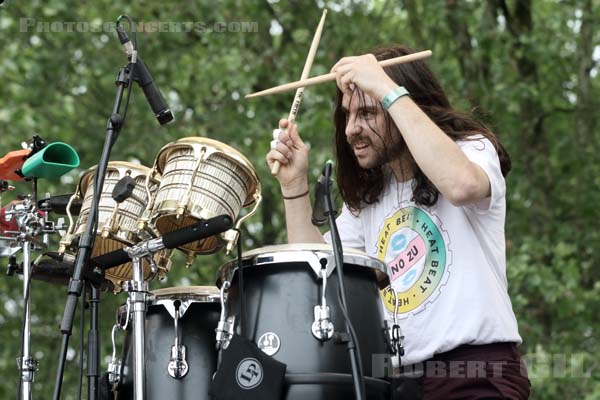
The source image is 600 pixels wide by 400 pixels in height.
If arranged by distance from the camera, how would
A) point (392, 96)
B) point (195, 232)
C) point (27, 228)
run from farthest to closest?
point (27, 228)
point (392, 96)
point (195, 232)

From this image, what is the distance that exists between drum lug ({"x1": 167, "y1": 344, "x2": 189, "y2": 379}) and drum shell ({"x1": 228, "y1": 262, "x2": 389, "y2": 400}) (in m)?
0.30

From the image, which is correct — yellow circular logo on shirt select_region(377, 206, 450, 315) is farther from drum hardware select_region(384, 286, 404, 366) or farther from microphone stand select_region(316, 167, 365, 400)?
microphone stand select_region(316, 167, 365, 400)

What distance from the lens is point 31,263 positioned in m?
3.63

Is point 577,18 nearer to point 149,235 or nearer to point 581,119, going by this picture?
point 581,119

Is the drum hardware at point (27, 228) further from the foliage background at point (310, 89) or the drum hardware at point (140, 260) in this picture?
the foliage background at point (310, 89)

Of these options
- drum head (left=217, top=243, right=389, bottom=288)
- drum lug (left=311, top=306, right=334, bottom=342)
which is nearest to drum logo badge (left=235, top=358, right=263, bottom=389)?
drum lug (left=311, top=306, right=334, bottom=342)

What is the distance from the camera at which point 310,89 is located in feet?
29.6

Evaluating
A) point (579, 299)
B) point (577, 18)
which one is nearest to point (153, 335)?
point (579, 299)

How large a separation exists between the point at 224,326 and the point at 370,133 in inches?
34.3

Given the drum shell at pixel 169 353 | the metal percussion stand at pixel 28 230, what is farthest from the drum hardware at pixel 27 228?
the drum shell at pixel 169 353

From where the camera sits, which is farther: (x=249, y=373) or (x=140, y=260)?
(x=140, y=260)

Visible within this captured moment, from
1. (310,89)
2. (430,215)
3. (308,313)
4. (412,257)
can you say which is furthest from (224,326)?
(310,89)

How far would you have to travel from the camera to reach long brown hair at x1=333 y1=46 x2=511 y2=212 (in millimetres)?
3414

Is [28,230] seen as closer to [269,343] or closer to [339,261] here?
[269,343]
